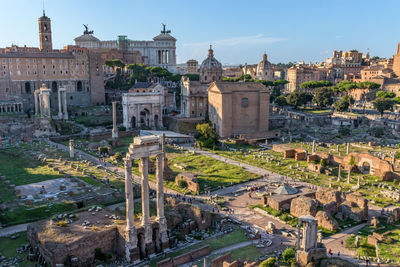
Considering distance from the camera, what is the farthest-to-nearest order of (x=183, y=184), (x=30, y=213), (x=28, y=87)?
(x=28, y=87)
(x=183, y=184)
(x=30, y=213)

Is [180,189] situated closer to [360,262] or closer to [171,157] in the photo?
[171,157]

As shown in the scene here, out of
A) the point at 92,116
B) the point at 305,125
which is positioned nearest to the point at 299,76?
the point at 305,125

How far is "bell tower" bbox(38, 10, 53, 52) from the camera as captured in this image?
77.2 meters

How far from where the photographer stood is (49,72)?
7350 cm

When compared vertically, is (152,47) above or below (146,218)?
above

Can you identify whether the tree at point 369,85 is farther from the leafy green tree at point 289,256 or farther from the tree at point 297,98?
the leafy green tree at point 289,256

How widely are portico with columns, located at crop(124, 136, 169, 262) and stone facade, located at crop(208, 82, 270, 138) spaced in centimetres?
3432

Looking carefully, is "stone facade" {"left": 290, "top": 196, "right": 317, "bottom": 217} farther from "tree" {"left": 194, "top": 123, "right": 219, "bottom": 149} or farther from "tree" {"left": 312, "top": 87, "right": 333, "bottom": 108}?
"tree" {"left": 312, "top": 87, "right": 333, "bottom": 108}

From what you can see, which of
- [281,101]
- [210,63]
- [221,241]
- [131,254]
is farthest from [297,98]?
[131,254]

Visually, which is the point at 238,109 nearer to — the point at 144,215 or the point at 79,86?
the point at 79,86

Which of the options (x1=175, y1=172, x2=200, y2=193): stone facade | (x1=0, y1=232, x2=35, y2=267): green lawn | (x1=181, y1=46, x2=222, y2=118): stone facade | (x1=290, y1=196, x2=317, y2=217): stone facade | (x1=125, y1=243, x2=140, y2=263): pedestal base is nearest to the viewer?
(x1=0, y1=232, x2=35, y2=267): green lawn

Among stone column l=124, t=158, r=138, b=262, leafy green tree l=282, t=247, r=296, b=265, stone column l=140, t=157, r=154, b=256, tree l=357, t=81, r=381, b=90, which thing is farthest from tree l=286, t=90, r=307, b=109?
stone column l=124, t=158, r=138, b=262

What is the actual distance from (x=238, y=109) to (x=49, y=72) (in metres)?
40.2

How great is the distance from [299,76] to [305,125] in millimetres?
50026
